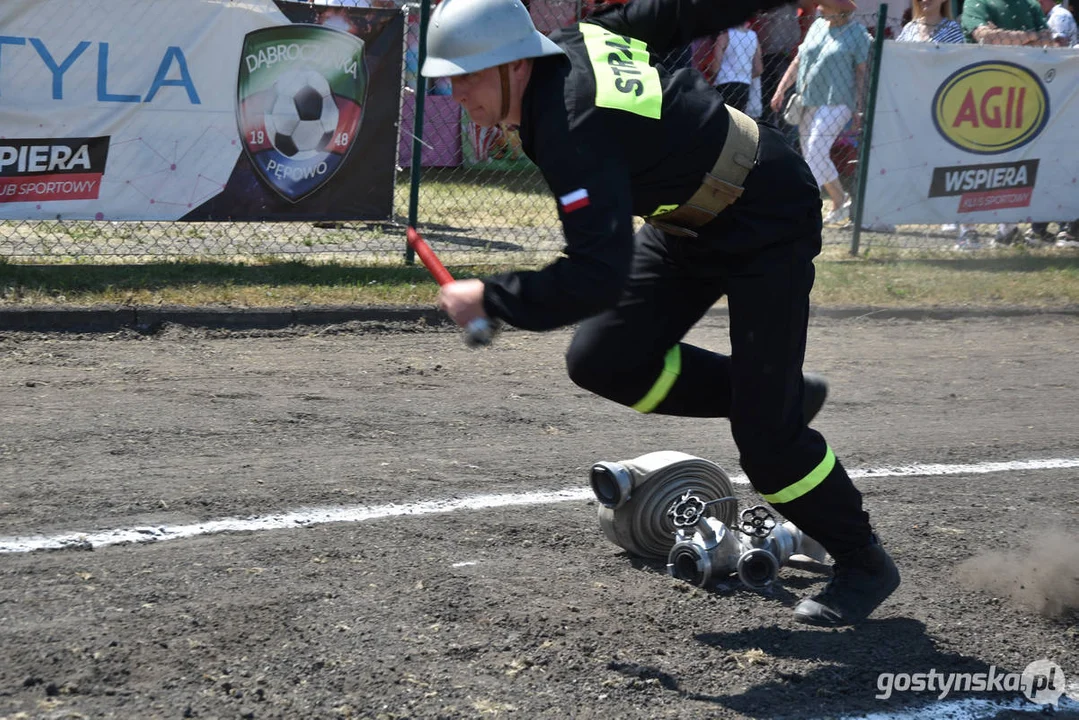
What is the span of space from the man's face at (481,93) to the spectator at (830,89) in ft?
25.9

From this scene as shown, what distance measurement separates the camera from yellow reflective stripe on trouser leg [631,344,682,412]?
362 cm

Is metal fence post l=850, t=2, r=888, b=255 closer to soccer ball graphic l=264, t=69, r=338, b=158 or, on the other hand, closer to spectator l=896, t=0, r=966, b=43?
spectator l=896, t=0, r=966, b=43

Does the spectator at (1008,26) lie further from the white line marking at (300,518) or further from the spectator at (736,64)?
the white line marking at (300,518)

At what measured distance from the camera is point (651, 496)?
3875 mm

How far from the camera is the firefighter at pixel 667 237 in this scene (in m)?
2.90

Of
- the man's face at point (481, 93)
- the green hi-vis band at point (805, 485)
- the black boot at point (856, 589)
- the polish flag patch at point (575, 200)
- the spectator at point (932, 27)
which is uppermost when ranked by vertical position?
the spectator at point (932, 27)

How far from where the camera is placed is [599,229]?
285 centimetres

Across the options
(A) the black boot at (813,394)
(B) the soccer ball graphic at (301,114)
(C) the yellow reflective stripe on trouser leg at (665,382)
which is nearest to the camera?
(C) the yellow reflective stripe on trouser leg at (665,382)

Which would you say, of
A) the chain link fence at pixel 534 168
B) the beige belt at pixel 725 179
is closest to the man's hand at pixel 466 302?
the beige belt at pixel 725 179

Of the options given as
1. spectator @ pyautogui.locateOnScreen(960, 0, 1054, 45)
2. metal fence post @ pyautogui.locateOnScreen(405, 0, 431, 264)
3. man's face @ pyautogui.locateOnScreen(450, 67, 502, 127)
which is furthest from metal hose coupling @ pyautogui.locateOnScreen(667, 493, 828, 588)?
spectator @ pyautogui.locateOnScreen(960, 0, 1054, 45)

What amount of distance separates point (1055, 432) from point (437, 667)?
3933 millimetres

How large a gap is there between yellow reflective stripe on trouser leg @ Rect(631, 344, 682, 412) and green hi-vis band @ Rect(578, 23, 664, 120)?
2.87ft

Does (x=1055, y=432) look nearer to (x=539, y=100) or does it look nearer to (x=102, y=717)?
(x=539, y=100)

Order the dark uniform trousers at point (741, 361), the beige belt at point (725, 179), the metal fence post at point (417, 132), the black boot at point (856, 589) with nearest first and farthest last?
1. the beige belt at point (725, 179)
2. the dark uniform trousers at point (741, 361)
3. the black boot at point (856, 589)
4. the metal fence post at point (417, 132)
